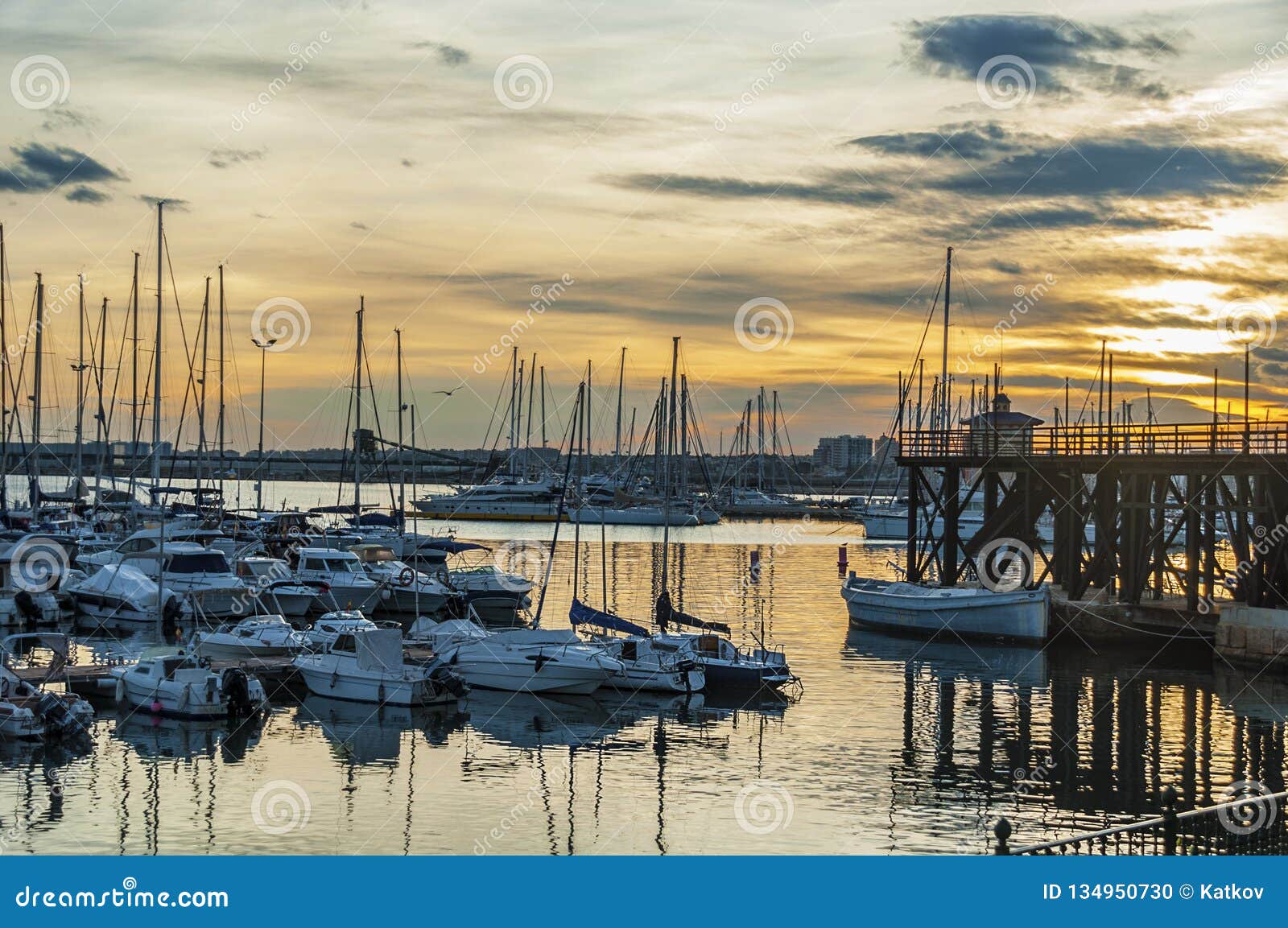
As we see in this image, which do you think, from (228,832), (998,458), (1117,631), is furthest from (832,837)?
(998,458)

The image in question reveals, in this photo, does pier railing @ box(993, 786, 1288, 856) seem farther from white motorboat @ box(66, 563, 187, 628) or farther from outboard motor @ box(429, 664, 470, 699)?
white motorboat @ box(66, 563, 187, 628)

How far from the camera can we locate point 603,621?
42.6m

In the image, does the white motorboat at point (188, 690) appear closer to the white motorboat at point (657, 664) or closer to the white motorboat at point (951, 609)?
the white motorboat at point (657, 664)

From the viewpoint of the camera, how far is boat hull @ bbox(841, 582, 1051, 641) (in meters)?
49.0

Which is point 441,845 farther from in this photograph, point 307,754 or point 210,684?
point 210,684

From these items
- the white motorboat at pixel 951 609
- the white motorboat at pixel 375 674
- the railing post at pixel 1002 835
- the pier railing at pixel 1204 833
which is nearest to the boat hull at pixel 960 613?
the white motorboat at pixel 951 609

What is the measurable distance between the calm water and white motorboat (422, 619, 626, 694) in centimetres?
55

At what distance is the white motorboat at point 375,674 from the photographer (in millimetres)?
36625

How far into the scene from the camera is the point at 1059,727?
115 feet

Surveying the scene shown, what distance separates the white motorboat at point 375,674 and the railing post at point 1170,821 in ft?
79.1

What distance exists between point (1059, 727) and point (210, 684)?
844 inches

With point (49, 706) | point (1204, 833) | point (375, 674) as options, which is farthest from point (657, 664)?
point (1204, 833)

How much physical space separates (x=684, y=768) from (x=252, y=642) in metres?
16.7

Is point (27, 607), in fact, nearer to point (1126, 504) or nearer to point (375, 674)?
point (375, 674)
